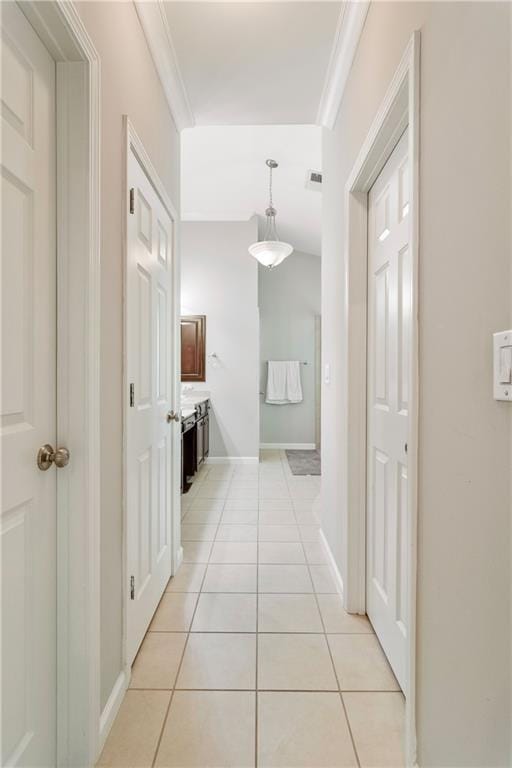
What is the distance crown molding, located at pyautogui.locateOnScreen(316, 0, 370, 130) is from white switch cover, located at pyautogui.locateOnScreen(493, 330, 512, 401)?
1.59 meters

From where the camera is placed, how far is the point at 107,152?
123cm

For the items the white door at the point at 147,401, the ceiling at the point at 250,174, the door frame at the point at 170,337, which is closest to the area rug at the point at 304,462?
the door frame at the point at 170,337

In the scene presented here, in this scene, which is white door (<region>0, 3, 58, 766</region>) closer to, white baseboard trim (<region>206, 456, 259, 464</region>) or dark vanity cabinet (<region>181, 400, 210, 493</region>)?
dark vanity cabinet (<region>181, 400, 210, 493</region>)

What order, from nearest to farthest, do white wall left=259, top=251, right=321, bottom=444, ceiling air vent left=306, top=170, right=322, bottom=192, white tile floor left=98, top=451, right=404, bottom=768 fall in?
white tile floor left=98, top=451, right=404, bottom=768 < ceiling air vent left=306, top=170, right=322, bottom=192 < white wall left=259, top=251, right=321, bottom=444

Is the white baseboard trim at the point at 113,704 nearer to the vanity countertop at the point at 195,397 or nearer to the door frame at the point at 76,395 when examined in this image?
the door frame at the point at 76,395

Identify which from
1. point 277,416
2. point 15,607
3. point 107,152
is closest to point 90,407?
point 15,607

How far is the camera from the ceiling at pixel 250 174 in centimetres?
341

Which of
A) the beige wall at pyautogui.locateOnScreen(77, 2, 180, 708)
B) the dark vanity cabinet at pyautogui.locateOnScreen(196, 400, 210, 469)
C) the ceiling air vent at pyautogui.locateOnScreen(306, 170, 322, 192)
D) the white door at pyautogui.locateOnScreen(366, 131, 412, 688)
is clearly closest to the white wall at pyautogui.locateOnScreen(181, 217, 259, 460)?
the dark vanity cabinet at pyautogui.locateOnScreen(196, 400, 210, 469)

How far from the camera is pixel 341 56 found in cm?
180

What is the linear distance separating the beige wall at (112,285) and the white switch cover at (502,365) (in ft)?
3.37

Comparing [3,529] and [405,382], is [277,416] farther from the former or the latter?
[3,529]

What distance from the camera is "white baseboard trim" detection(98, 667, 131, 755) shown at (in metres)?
1.17

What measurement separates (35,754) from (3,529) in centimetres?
61

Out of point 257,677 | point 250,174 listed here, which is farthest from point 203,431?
point 257,677
